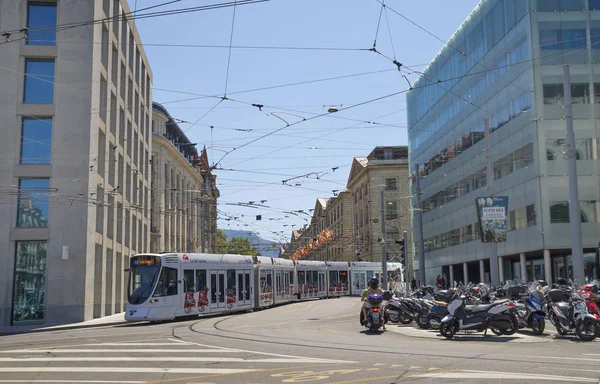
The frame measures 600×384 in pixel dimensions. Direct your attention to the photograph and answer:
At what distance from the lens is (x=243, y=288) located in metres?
33.6

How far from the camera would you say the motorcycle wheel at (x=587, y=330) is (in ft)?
49.3

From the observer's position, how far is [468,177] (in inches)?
1943

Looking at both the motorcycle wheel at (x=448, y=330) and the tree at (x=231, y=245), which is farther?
the tree at (x=231, y=245)

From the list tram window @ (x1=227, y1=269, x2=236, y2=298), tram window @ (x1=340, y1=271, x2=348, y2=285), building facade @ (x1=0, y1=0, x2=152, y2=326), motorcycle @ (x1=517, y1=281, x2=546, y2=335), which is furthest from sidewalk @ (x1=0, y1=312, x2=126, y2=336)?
A: tram window @ (x1=340, y1=271, x2=348, y2=285)

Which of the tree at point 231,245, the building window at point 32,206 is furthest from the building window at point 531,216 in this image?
the tree at point 231,245

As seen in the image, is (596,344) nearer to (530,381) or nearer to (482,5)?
(530,381)

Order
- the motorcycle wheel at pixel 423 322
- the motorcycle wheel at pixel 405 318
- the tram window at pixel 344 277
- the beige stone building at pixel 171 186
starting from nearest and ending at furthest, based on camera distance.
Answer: the motorcycle wheel at pixel 423 322, the motorcycle wheel at pixel 405 318, the tram window at pixel 344 277, the beige stone building at pixel 171 186

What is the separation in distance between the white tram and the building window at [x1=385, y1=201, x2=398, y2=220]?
127ft

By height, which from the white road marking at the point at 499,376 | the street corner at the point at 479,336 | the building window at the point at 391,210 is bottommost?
the street corner at the point at 479,336

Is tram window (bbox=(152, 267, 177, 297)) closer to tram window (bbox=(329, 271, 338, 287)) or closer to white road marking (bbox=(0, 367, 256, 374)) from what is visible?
white road marking (bbox=(0, 367, 256, 374))

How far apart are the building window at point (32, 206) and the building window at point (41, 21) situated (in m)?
6.61

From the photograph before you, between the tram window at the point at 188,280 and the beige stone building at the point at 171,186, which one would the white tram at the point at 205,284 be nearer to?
the tram window at the point at 188,280

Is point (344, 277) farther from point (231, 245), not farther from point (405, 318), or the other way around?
point (231, 245)

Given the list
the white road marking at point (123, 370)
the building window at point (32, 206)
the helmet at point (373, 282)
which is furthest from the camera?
the building window at point (32, 206)
